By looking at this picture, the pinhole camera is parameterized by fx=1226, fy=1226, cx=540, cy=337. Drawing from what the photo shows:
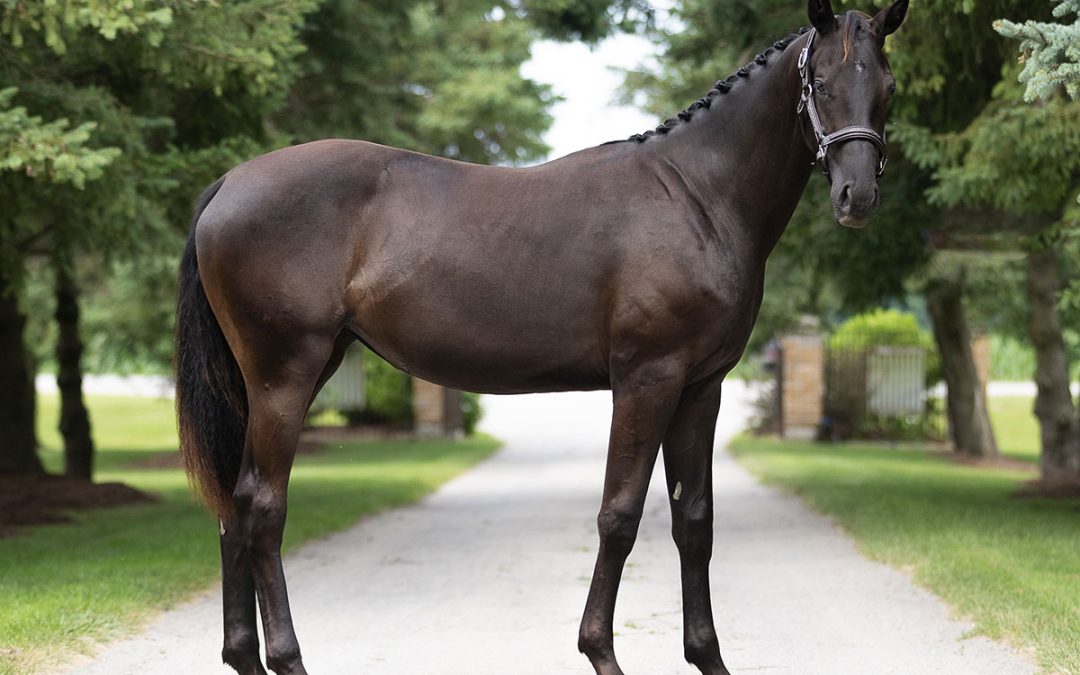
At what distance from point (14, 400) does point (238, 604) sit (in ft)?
34.8

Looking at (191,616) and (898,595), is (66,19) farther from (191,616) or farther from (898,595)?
(898,595)

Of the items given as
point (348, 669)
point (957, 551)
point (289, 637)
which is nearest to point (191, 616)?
point (348, 669)

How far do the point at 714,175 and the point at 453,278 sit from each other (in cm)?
111

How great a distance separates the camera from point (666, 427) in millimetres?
4703

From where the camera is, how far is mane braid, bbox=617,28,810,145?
194 inches

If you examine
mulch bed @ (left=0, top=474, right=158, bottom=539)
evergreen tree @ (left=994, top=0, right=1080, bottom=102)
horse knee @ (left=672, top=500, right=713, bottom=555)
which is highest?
evergreen tree @ (left=994, top=0, right=1080, bottom=102)

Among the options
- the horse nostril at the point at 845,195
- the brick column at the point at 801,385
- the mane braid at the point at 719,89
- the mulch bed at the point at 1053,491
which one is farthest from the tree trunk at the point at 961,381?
the horse nostril at the point at 845,195

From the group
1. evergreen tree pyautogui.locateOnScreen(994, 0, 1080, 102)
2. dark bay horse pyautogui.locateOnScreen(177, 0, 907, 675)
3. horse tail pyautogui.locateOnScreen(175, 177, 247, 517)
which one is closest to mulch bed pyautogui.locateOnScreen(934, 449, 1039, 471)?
evergreen tree pyautogui.locateOnScreen(994, 0, 1080, 102)

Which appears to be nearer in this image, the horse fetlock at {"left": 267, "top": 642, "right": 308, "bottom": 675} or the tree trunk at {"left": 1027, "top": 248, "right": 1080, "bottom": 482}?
the horse fetlock at {"left": 267, "top": 642, "right": 308, "bottom": 675}

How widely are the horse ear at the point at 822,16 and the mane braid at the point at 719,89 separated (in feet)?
1.06

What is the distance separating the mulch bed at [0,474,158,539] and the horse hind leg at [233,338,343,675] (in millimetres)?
6186

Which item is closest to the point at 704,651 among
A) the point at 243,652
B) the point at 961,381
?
the point at 243,652

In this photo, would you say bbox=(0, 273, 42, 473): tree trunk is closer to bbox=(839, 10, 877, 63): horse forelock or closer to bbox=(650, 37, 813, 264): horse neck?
bbox=(650, 37, 813, 264): horse neck

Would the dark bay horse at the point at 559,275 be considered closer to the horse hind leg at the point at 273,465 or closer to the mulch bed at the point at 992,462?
the horse hind leg at the point at 273,465
